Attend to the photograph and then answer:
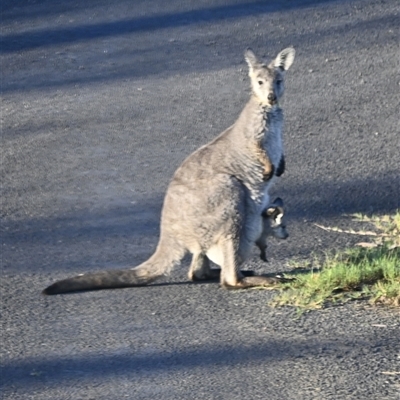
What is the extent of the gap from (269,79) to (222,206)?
95 cm

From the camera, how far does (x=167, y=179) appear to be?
887 centimetres

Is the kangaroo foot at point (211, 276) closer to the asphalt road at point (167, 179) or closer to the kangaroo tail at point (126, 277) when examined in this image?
the asphalt road at point (167, 179)

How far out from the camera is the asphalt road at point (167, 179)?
18.2 ft

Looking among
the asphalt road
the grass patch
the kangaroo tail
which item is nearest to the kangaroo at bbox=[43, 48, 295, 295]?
the kangaroo tail

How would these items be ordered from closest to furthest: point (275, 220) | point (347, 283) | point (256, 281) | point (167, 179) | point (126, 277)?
point (347, 283)
point (256, 281)
point (126, 277)
point (275, 220)
point (167, 179)

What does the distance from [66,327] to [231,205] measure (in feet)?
4.05

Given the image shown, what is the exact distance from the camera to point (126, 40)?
40.3 ft

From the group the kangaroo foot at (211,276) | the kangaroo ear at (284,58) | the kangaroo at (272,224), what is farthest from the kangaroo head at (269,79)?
the kangaroo foot at (211,276)

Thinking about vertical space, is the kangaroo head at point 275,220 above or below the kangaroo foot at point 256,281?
above

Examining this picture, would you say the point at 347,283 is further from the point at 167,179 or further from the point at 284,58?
the point at 167,179

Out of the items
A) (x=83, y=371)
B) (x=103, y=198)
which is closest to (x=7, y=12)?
(x=103, y=198)

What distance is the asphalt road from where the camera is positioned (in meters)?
5.55

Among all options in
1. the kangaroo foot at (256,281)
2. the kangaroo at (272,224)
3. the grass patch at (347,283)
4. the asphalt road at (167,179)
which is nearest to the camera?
the asphalt road at (167,179)

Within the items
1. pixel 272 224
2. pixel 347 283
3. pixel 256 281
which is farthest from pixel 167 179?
pixel 347 283
